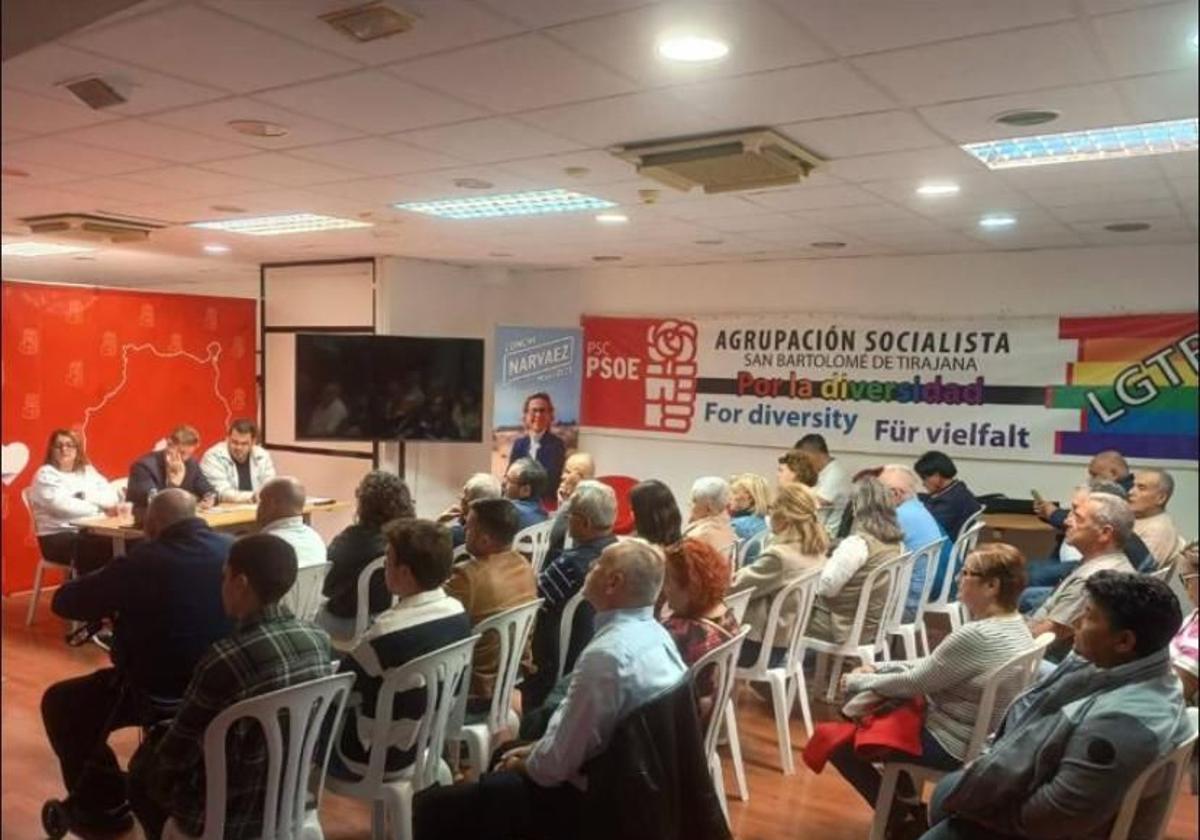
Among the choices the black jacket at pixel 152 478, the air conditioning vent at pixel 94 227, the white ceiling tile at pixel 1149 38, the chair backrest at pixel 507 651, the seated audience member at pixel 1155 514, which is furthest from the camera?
the chair backrest at pixel 507 651

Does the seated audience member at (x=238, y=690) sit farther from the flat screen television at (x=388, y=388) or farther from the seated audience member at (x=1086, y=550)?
the seated audience member at (x=1086, y=550)

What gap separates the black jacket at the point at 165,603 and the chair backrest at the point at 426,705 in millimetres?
443

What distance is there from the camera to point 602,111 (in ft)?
8.00

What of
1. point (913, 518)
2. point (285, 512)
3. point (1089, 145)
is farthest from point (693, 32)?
point (285, 512)

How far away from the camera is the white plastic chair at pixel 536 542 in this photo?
3207mm

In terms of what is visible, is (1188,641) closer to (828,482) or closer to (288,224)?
(828,482)

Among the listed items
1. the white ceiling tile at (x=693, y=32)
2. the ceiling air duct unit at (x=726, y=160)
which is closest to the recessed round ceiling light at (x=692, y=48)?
the white ceiling tile at (x=693, y=32)

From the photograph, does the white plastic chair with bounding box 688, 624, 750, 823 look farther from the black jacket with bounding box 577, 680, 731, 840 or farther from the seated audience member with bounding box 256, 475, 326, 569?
the seated audience member with bounding box 256, 475, 326, 569

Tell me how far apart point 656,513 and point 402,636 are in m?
0.88

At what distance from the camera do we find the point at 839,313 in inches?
83.4

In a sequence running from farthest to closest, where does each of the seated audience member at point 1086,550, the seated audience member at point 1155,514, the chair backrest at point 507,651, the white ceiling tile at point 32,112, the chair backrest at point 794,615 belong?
the chair backrest at point 794,615
the chair backrest at point 507,651
the seated audience member at point 1086,550
the seated audience member at point 1155,514
the white ceiling tile at point 32,112

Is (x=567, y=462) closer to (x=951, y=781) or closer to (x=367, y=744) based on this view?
(x=367, y=744)

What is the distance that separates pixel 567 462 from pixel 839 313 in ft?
3.61

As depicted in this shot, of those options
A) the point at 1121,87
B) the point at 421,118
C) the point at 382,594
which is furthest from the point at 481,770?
the point at 1121,87
